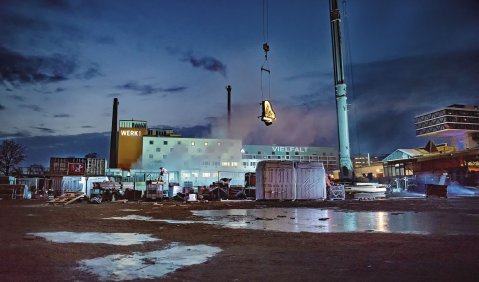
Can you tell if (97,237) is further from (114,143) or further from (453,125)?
(453,125)

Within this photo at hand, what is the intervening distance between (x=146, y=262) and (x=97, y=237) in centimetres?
319

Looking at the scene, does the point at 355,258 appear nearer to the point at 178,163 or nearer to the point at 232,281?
the point at 232,281

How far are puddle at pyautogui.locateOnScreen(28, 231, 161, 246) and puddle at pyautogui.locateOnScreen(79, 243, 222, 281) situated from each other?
1263 millimetres

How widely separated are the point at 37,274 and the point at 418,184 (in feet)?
143

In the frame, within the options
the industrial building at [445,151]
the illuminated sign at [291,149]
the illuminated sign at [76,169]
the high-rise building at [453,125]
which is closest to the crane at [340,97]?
the industrial building at [445,151]

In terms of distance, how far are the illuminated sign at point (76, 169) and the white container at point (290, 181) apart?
2240 centimetres

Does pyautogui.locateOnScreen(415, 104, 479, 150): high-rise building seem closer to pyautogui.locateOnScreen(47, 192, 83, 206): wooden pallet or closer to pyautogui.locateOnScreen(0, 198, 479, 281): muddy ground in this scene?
pyautogui.locateOnScreen(47, 192, 83, 206): wooden pallet

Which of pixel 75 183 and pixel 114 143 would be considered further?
pixel 114 143

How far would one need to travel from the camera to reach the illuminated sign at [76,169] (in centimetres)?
3819

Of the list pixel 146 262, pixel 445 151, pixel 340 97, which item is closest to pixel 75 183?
pixel 340 97

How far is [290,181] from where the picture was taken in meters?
24.7

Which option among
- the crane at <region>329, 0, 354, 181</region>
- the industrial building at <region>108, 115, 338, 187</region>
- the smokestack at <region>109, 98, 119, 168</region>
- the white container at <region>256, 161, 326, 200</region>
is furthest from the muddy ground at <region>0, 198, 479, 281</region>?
the smokestack at <region>109, 98, 119, 168</region>

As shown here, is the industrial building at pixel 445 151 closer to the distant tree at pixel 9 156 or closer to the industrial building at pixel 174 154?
the industrial building at pixel 174 154

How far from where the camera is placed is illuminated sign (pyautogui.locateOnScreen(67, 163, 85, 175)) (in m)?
38.2
